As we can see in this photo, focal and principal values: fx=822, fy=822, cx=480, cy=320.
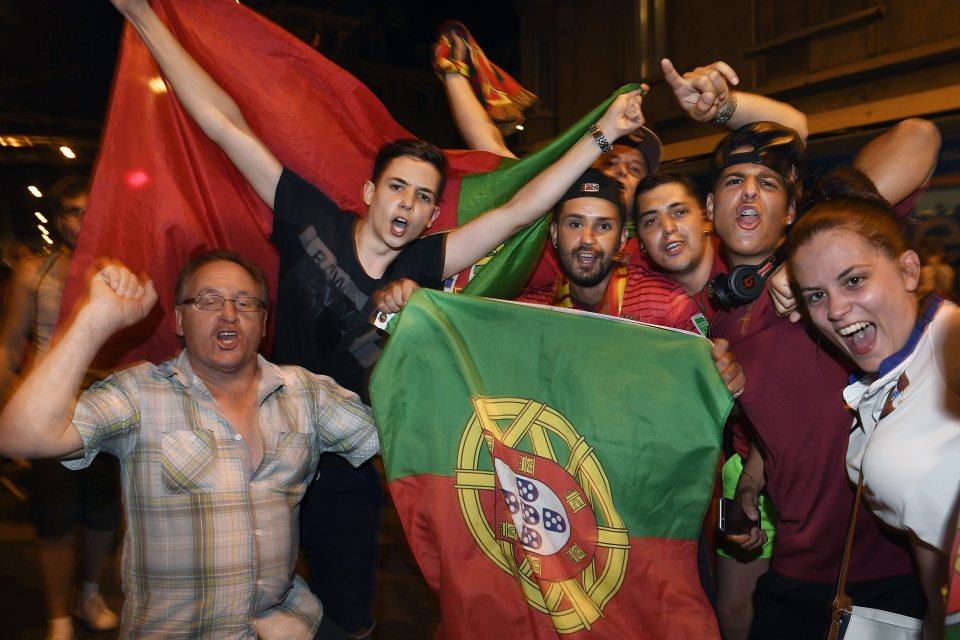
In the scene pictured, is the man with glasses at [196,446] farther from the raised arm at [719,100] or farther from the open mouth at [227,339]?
the raised arm at [719,100]

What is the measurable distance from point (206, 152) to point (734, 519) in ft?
8.43

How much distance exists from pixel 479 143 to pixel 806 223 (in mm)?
2355

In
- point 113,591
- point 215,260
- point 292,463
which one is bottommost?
point 113,591

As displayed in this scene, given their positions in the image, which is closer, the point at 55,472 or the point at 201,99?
the point at 201,99

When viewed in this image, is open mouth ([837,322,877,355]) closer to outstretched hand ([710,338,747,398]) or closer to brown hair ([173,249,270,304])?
outstretched hand ([710,338,747,398])

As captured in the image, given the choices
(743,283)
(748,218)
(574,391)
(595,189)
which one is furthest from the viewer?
(595,189)

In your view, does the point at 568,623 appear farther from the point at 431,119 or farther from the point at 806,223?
the point at 431,119

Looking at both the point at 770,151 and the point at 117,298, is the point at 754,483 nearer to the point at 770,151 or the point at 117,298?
the point at 770,151

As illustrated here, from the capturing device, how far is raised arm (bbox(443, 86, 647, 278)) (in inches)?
122

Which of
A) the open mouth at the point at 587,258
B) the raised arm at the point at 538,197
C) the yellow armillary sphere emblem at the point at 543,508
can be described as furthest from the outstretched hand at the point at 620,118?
the yellow armillary sphere emblem at the point at 543,508

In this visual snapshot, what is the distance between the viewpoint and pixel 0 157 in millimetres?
10914

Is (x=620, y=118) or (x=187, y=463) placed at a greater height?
(x=620, y=118)

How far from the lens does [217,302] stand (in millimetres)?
2688

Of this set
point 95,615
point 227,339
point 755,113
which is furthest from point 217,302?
point 95,615
